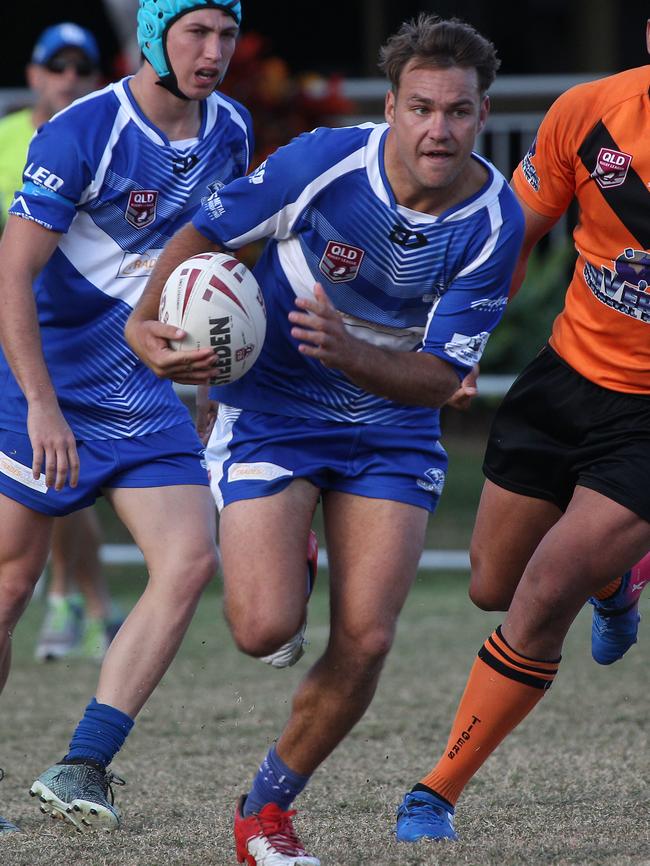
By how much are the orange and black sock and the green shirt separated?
465cm

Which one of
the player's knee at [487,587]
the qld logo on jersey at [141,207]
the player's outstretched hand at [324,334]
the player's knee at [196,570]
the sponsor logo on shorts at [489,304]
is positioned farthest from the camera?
the player's knee at [487,587]

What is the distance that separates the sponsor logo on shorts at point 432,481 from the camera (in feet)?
15.2

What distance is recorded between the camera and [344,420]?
15.2ft

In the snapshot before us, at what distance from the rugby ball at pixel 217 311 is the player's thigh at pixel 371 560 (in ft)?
1.84

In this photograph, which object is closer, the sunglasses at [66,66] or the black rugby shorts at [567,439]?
the black rugby shorts at [567,439]

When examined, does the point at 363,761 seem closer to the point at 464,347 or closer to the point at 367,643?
the point at 367,643

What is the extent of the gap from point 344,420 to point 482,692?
0.98m

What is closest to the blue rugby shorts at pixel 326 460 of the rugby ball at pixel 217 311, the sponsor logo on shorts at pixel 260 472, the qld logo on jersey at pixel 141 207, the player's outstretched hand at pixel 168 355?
the sponsor logo on shorts at pixel 260 472

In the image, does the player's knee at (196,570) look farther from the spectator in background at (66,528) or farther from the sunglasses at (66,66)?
the sunglasses at (66,66)

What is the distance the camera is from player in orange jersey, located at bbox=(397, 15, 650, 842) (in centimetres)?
455

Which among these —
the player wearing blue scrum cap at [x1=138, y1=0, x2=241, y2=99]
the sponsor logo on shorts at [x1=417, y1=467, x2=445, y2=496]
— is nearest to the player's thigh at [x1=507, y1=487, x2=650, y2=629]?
the sponsor logo on shorts at [x1=417, y1=467, x2=445, y2=496]

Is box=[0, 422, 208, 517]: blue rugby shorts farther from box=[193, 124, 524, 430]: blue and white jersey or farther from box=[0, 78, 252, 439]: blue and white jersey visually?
box=[193, 124, 524, 430]: blue and white jersey

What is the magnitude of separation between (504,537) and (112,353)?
1476 mm

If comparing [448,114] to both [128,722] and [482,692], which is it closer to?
[482,692]
